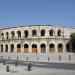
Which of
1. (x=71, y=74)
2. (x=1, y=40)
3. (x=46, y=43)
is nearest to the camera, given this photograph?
(x=71, y=74)

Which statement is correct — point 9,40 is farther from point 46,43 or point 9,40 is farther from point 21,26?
point 46,43

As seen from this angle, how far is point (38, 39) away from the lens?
76.0m

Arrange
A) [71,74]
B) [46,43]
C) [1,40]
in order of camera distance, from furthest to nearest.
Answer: [1,40] → [46,43] → [71,74]

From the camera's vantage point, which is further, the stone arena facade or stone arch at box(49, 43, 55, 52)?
stone arch at box(49, 43, 55, 52)

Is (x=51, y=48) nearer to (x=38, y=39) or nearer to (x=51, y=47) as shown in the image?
(x=51, y=47)

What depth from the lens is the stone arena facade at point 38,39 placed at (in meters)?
75.9

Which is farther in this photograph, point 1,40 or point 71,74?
point 1,40

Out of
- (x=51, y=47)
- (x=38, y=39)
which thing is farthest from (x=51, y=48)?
(x=38, y=39)

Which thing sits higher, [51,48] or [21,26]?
[21,26]

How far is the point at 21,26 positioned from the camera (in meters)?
79.8

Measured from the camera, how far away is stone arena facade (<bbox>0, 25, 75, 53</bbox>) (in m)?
75.9

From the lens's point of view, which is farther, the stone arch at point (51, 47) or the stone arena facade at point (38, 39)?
the stone arch at point (51, 47)

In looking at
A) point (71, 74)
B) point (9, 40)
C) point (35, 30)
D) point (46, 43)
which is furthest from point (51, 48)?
point (71, 74)

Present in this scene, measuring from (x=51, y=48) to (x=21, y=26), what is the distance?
38.1 feet
